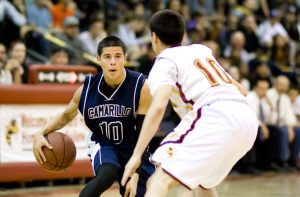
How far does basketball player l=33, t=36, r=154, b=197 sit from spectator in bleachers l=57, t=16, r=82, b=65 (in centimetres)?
528

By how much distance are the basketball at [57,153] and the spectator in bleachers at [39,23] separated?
555cm

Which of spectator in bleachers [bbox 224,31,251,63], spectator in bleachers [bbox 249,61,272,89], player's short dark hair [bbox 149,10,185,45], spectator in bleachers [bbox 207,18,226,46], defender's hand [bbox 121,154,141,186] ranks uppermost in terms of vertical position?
player's short dark hair [bbox 149,10,185,45]

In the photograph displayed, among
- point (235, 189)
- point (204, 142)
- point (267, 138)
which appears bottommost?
point (267, 138)

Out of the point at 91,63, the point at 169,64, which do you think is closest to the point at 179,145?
the point at 169,64

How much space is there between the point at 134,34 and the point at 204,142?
8.27 metres

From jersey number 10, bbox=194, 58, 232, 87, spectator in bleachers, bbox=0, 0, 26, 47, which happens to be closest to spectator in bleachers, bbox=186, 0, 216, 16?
spectator in bleachers, bbox=0, 0, 26, 47

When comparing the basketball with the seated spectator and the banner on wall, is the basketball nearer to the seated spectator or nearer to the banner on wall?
the banner on wall

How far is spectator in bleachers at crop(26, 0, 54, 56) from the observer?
10055mm

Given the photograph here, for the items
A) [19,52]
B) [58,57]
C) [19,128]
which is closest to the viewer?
[19,128]

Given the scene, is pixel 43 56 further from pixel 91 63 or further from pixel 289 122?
pixel 289 122

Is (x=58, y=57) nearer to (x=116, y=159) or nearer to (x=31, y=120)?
(x=31, y=120)

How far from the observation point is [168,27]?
3.89m

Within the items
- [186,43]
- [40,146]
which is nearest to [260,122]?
[186,43]

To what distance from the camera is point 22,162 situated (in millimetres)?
7387
